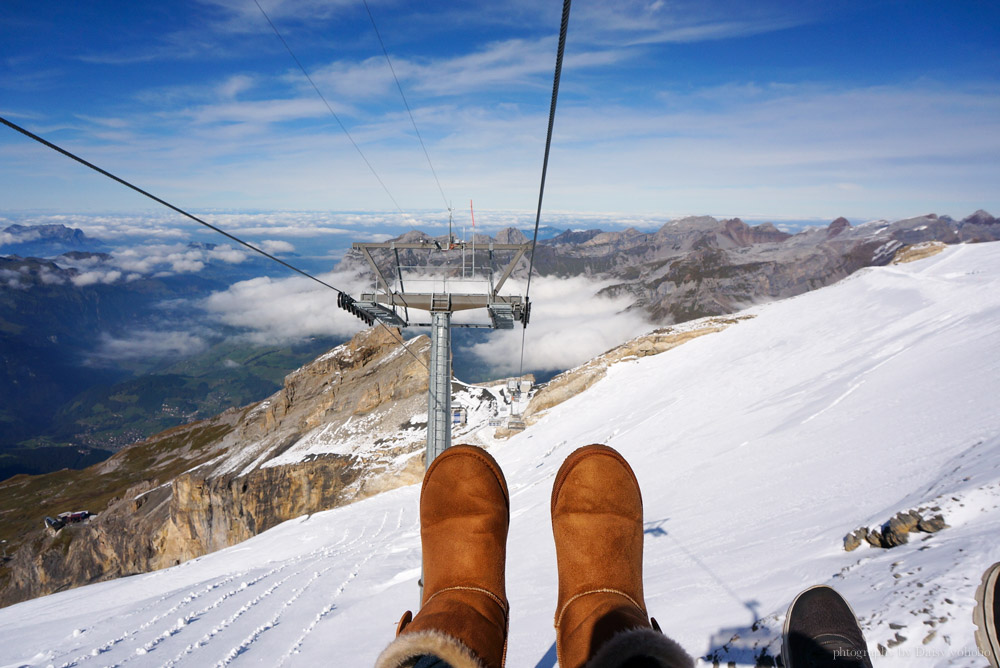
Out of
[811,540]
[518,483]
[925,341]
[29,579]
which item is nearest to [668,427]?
[518,483]

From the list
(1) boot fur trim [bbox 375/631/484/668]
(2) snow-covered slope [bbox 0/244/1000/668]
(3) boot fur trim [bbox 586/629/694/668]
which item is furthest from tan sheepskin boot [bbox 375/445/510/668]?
(2) snow-covered slope [bbox 0/244/1000/668]

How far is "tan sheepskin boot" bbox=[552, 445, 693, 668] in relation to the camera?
263 cm

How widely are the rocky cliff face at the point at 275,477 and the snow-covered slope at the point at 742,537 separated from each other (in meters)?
20.7

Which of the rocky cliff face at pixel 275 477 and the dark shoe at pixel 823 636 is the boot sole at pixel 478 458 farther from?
the rocky cliff face at pixel 275 477

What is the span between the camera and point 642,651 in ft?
8.34

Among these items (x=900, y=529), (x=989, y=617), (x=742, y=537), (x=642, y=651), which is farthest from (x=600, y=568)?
(x=742, y=537)

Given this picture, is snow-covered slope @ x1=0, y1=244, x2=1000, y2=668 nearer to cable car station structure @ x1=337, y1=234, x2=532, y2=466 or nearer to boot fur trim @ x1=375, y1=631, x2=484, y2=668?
boot fur trim @ x1=375, y1=631, x2=484, y2=668

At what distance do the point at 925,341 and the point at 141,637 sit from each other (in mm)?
22465

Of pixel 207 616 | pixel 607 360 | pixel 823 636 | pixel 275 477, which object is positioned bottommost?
pixel 275 477

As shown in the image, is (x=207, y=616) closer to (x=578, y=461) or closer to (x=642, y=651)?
(x=578, y=461)

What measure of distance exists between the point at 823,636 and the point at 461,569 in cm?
274

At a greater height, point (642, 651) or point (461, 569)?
point (642, 651)

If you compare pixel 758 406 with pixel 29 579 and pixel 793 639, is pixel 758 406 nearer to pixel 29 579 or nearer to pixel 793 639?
pixel 793 639

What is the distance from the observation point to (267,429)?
71.4m
